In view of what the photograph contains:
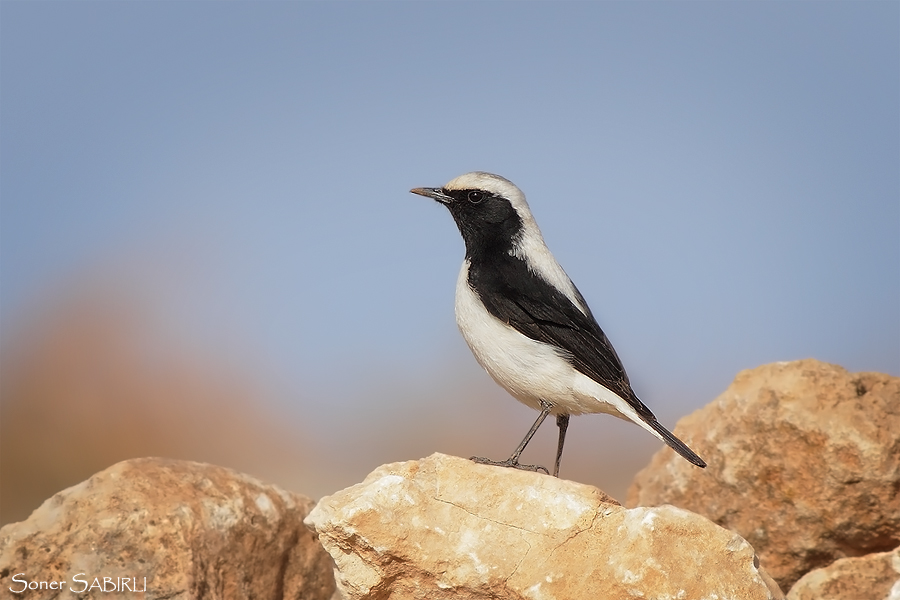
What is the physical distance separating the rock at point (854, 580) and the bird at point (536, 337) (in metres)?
1.18

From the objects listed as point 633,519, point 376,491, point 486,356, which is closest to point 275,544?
point 376,491

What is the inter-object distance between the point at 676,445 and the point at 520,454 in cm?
108

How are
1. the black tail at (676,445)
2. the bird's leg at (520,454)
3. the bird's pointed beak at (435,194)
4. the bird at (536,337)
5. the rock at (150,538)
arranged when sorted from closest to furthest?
1. the rock at (150,538)
2. the black tail at (676,445)
3. the bird's leg at (520,454)
4. the bird at (536,337)
5. the bird's pointed beak at (435,194)

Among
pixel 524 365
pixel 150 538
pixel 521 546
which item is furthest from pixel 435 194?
pixel 150 538

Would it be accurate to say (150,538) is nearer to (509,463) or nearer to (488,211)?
(509,463)

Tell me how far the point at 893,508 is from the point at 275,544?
4.46m

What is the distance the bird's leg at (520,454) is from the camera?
593cm

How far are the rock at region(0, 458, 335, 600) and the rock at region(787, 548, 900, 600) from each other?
363 centimetres

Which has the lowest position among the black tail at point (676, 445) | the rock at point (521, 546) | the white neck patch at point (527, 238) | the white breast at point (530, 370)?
the rock at point (521, 546)

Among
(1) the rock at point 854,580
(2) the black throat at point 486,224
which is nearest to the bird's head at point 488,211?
(2) the black throat at point 486,224

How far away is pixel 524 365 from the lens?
6.26 meters

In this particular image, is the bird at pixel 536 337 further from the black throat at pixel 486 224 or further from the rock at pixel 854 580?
the rock at pixel 854 580

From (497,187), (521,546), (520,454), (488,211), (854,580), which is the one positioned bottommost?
(854,580)

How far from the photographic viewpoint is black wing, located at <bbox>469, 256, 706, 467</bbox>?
618 cm
